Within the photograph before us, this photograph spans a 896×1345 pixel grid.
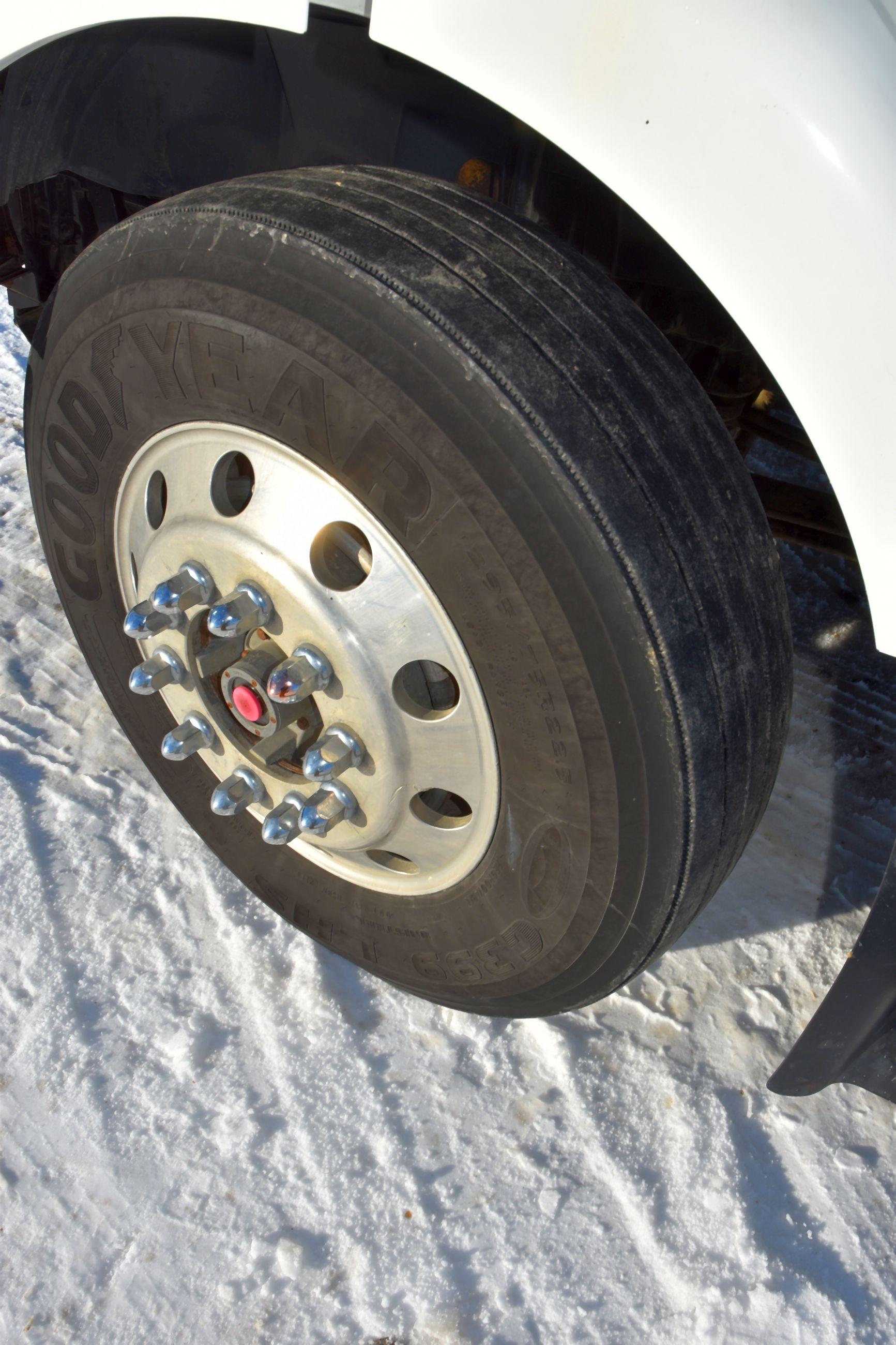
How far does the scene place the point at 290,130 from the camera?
1720 millimetres

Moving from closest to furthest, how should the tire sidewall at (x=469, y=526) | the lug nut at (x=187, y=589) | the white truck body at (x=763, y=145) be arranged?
the white truck body at (x=763, y=145)
the tire sidewall at (x=469, y=526)
the lug nut at (x=187, y=589)

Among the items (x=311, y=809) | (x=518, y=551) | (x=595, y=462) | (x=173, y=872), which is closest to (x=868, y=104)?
(x=595, y=462)

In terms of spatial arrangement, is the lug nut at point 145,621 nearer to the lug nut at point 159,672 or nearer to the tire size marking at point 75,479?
the lug nut at point 159,672

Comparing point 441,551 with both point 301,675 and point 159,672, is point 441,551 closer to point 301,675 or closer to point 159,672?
point 301,675

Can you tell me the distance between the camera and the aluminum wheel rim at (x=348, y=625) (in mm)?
1332

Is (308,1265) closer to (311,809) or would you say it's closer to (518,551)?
(311,809)

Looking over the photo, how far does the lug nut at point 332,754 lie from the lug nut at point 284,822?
93 millimetres

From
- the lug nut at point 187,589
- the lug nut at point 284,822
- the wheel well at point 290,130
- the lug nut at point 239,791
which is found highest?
the wheel well at point 290,130

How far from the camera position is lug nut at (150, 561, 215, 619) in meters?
1.52

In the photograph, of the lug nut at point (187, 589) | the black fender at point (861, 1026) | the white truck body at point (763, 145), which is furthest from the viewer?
the lug nut at point (187, 589)

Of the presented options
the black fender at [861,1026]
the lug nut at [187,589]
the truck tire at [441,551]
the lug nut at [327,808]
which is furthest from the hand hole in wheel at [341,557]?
the black fender at [861,1026]

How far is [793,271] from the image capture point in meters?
0.99

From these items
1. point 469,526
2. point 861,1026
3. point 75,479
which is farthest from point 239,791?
point 861,1026

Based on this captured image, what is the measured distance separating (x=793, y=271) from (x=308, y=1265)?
1.52 metres
